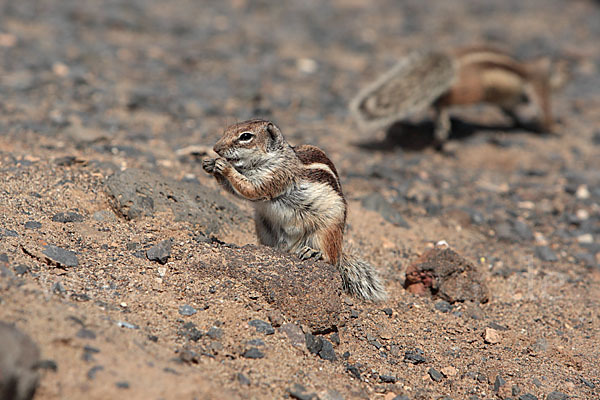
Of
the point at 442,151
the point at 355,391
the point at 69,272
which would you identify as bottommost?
the point at 442,151

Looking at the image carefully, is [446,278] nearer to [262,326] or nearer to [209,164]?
[262,326]

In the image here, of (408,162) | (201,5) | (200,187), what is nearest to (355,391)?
(200,187)

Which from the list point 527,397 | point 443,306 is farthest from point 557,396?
point 443,306

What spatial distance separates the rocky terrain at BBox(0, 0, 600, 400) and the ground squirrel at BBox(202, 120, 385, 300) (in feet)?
0.88

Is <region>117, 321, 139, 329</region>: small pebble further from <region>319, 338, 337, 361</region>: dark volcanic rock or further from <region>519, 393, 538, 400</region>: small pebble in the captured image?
<region>519, 393, 538, 400</region>: small pebble

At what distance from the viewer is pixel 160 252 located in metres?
4.20

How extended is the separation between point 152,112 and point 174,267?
418cm

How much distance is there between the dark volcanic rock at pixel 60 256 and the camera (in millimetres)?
3891

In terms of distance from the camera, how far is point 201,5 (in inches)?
489

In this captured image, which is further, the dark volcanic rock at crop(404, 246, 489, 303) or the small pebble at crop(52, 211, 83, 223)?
the dark volcanic rock at crop(404, 246, 489, 303)

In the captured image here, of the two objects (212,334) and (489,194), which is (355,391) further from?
(489,194)

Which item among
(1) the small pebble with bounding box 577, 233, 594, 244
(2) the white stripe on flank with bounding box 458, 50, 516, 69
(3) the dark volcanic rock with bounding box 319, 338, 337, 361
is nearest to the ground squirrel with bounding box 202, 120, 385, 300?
(3) the dark volcanic rock with bounding box 319, 338, 337, 361

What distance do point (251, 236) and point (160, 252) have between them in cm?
106

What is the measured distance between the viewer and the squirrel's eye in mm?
4332
